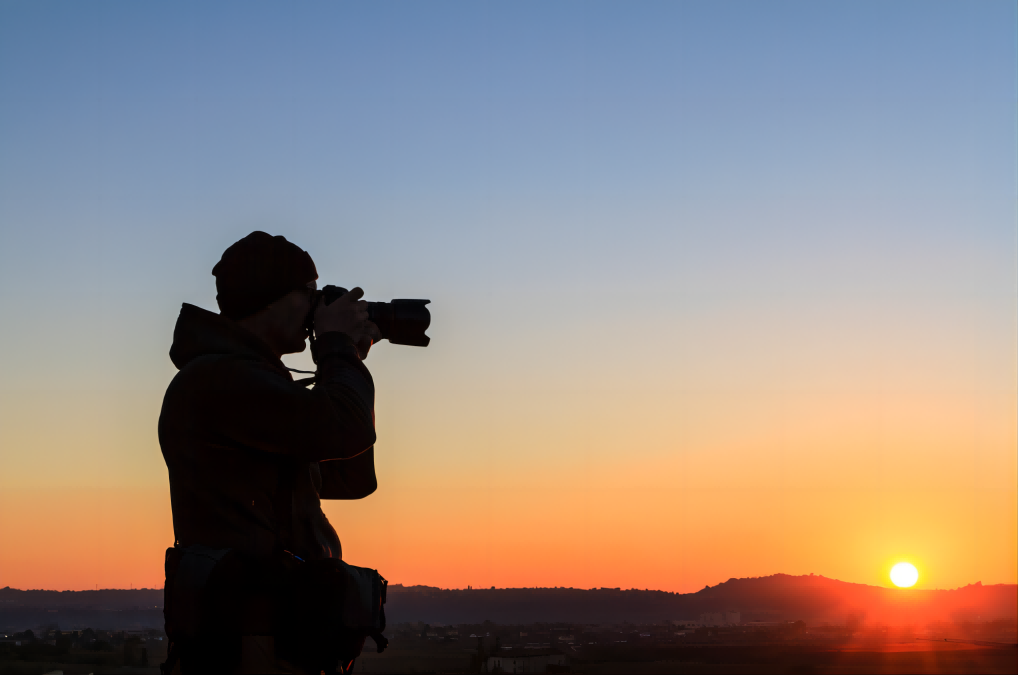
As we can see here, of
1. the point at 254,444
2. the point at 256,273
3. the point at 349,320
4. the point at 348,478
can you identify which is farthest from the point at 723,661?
the point at 254,444

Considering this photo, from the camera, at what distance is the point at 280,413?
3035 mm

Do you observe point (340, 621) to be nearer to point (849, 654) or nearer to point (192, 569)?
point (192, 569)

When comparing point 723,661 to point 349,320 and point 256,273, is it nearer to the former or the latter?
point 349,320

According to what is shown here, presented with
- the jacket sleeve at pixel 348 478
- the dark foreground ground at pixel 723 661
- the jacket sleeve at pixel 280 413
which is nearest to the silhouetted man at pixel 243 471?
the jacket sleeve at pixel 280 413

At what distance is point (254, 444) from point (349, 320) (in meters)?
0.54

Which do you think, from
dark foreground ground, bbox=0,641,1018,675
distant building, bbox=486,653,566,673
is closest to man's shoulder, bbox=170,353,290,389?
dark foreground ground, bbox=0,641,1018,675

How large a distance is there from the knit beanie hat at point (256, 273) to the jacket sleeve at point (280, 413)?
10.7 inches

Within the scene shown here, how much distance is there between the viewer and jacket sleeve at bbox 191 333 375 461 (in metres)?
3.03

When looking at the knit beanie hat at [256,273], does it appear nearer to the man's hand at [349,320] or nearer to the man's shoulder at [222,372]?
the man's hand at [349,320]

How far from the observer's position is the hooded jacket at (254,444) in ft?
9.97

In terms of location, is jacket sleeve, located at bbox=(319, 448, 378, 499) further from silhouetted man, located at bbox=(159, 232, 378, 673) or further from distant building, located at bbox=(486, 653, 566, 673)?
distant building, located at bbox=(486, 653, 566, 673)

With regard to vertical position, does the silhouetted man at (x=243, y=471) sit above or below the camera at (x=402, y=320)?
below

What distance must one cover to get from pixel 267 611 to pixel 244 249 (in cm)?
112

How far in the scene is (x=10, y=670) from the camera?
4341 inches
